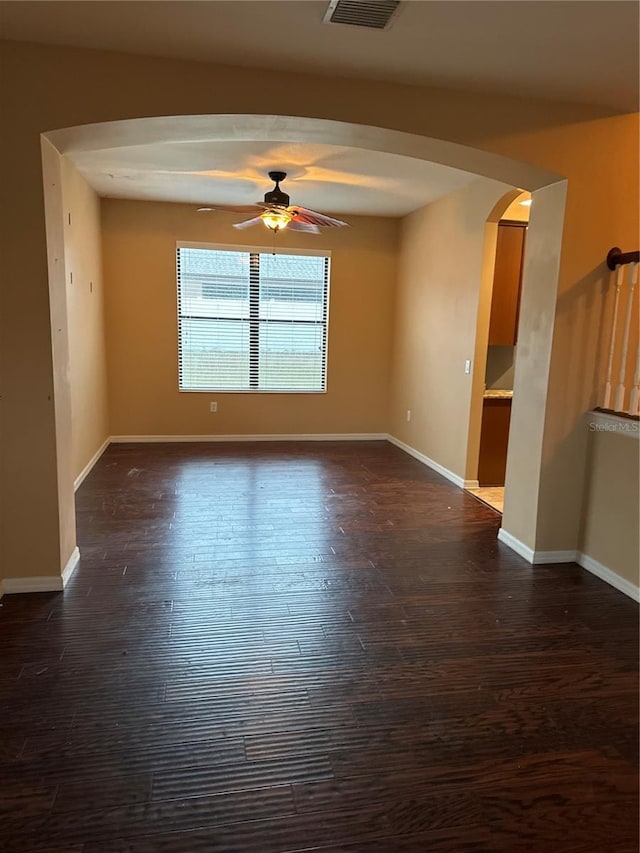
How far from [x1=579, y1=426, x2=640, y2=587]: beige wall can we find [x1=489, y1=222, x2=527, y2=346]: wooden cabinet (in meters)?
1.79

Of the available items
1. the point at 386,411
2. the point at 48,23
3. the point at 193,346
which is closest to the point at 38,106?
the point at 48,23

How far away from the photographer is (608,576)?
3164 millimetres

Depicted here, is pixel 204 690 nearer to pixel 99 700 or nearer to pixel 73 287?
pixel 99 700

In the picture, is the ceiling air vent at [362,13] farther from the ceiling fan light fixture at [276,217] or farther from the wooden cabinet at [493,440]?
the wooden cabinet at [493,440]

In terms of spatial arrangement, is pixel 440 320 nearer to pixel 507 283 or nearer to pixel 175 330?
pixel 507 283

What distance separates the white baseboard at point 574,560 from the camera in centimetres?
304

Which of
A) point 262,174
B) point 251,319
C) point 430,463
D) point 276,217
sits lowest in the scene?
point 430,463

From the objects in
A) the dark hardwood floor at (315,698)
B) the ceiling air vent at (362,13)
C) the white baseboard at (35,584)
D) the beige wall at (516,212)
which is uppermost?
the ceiling air vent at (362,13)

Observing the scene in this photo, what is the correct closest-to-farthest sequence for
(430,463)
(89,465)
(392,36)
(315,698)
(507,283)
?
(315,698), (392,36), (507,283), (89,465), (430,463)

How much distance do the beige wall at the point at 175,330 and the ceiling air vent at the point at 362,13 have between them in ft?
13.7

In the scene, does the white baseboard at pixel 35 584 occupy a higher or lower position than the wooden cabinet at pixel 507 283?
lower

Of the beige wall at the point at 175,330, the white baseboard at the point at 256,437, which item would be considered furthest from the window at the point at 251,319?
the white baseboard at the point at 256,437

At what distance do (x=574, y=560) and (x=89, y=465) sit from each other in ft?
13.9

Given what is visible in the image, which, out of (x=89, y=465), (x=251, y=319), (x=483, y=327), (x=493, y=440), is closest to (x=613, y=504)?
(x=493, y=440)
